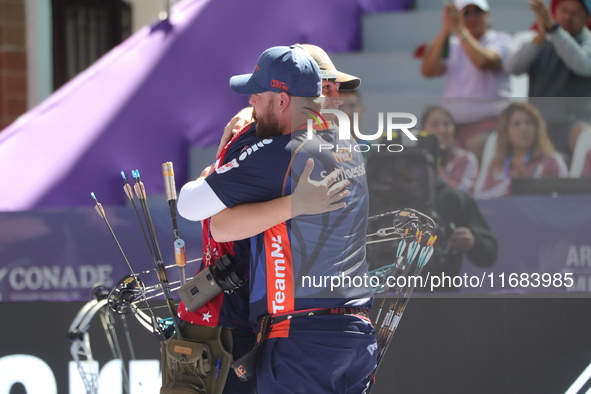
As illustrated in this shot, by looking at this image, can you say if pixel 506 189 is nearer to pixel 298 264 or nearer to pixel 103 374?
pixel 298 264

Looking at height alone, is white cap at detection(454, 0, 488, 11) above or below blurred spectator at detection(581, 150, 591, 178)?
above

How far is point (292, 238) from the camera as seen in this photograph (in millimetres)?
2309

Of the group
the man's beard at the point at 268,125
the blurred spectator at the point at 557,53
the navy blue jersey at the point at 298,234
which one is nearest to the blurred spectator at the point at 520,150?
the navy blue jersey at the point at 298,234

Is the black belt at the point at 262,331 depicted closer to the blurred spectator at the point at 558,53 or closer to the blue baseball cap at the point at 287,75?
the blue baseball cap at the point at 287,75

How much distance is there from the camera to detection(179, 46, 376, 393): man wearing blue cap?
224 cm

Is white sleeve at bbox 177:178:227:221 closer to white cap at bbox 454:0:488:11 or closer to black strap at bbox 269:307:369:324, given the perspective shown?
black strap at bbox 269:307:369:324

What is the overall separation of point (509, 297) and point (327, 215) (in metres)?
1.11

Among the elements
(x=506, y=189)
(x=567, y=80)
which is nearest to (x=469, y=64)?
(x=567, y=80)

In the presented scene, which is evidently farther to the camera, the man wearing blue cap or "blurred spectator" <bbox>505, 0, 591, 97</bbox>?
"blurred spectator" <bbox>505, 0, 591, 97</bbox>

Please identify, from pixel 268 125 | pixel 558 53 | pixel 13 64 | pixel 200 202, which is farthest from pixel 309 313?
pixel 13 64

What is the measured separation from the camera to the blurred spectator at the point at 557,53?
3.87 meters

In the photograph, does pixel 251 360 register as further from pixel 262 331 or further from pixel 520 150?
pixel 520 150

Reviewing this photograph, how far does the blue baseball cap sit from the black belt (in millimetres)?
662

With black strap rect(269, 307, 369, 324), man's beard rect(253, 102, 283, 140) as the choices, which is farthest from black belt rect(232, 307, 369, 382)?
man's beard rect(253, 102, 283, 140)
